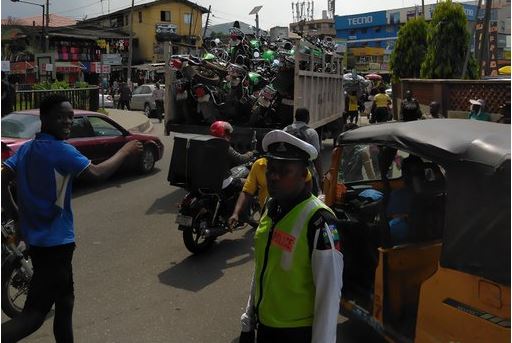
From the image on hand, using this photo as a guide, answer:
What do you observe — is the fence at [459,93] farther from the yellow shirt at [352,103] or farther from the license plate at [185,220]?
the license plate at [185,220]

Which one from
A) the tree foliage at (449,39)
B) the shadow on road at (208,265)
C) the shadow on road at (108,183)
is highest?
the tree foliage at (449,39)

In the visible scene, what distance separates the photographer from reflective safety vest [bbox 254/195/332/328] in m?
2.17

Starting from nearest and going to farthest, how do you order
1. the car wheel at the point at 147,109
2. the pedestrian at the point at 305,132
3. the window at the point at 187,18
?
the pedestrian at the point at 305,132 < the car wheel at the point at 147,109 < the window at the point at 187,18

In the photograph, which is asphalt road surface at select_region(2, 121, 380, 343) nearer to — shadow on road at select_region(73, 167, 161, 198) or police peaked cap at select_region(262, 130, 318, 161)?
shadow on road at select_region(73, 167, 161, 198)

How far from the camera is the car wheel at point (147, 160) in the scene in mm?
10305

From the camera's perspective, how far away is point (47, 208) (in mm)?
3139

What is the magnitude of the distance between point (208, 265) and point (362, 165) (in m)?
1.99

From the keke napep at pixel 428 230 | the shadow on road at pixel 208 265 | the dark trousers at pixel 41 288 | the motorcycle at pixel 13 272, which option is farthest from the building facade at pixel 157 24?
the dark trousers at pixel 41 288

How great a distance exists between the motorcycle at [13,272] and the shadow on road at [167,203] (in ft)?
11.3

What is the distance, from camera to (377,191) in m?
4.32

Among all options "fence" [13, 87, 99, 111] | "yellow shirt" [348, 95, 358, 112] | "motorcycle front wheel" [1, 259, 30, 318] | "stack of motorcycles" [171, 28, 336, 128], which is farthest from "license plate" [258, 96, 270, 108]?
"fence" [13, 87, 99, 111]

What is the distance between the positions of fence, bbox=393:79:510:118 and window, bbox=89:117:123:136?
9.78 meters

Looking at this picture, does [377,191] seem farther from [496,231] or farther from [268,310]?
[268,310]

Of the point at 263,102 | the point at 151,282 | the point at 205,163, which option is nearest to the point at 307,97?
the point at 263,102
